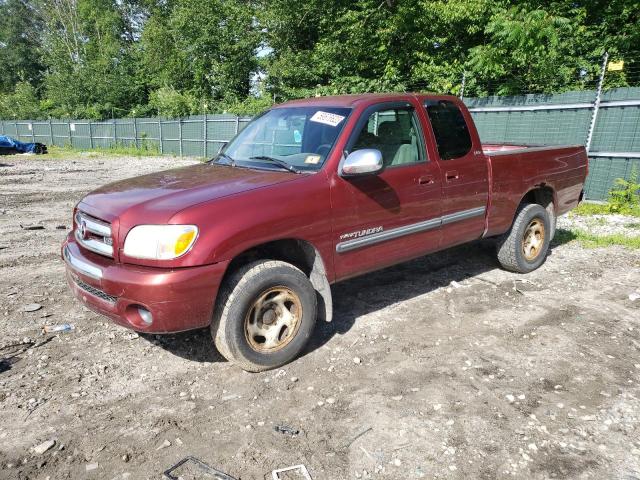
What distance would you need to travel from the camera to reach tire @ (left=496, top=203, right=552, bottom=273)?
549 cm

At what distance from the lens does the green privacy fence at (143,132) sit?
859 inches

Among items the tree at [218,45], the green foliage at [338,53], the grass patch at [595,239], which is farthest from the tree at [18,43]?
the grass patch at [595,239]

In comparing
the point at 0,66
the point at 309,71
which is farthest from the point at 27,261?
the point at 0,66

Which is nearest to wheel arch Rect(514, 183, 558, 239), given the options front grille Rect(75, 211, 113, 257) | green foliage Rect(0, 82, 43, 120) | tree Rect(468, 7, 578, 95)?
front grille Rect(75, 211, 113, 257)

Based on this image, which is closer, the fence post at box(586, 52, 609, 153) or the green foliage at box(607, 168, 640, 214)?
the green foliage at box(607, 168, 640, 214)

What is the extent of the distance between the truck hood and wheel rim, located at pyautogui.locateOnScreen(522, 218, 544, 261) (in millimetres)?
3449

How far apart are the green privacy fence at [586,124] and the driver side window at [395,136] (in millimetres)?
7134

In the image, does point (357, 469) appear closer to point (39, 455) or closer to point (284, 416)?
point (284, 416)

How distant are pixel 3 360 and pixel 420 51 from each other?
56.9 ft

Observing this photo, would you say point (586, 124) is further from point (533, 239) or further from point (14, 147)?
point (14, 147)

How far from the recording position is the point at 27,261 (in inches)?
238

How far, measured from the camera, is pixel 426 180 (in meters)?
4.29

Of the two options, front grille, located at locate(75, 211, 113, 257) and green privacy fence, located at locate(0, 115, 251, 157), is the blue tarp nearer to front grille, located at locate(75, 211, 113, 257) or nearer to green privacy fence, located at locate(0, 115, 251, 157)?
green privacy fence, located at locate(0, 115, 251, 157)

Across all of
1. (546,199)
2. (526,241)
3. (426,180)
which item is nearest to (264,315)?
(426,180)
